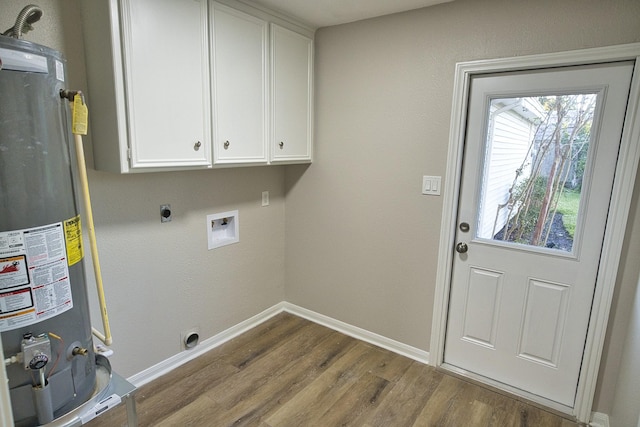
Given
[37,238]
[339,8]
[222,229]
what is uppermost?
[339,8]

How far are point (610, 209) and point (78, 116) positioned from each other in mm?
2376

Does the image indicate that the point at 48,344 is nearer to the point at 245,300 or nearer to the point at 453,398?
the point at 245,300

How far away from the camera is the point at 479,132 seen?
214cm

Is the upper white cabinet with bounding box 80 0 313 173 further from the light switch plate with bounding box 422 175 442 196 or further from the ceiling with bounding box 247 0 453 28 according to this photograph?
the light switch plate with bounding box 422 175 442 196

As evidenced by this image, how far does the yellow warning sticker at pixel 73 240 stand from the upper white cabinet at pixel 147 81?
50cm

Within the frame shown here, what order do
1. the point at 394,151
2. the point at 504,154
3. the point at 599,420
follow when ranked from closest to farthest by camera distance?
1. the point at 599,420
2. the point at 504,154
3. the point at 394,151

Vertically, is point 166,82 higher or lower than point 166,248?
higher

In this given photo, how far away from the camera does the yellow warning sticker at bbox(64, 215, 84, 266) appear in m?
1.21

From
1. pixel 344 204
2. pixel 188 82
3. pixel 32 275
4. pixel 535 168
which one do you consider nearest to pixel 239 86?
pixel 188 82

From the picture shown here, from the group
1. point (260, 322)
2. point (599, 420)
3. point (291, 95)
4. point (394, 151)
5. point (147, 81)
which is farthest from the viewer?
point (260, 322)

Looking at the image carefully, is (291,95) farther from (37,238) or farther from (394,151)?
(37,238)

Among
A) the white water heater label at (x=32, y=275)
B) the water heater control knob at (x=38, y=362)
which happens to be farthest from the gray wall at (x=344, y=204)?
the water heater control knob at (x=38, y=362)

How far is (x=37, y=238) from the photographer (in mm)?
1104

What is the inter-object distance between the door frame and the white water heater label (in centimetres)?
199
